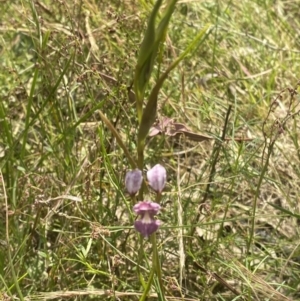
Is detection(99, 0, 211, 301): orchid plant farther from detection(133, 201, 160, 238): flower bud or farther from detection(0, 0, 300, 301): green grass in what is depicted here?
detection(0, 0, 300, 301): green grass

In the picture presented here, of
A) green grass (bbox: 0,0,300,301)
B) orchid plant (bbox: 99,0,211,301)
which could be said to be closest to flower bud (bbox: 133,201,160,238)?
orchid plant (bbox: 99,0,211,301)

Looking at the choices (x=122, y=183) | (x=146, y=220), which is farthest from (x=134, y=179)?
(x=122, y=183)

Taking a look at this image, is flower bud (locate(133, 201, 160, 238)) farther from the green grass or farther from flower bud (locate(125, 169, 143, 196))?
the green grass

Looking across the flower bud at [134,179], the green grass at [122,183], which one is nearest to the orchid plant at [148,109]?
the flower bud at [134,179]

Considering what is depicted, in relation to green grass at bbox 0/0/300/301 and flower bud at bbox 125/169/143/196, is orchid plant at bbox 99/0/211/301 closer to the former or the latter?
flower bud at bbox 125/169/143/196

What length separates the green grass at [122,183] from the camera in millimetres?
1479

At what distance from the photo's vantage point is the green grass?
1.48 metres

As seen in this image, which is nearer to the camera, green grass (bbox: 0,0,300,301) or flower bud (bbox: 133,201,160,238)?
flower bud (bbox: 133,201,160,238)

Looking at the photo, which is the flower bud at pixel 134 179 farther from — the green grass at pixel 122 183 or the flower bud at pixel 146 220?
the green grass at pixel 122 183

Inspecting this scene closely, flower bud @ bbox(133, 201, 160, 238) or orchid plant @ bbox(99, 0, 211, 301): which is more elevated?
orchid plant @ bbox(99, 0, 211, 301)

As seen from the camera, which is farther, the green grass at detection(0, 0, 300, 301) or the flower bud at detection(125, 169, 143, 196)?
the green grass at detection(0, 0, 300, 301)

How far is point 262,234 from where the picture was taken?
5.77 ft

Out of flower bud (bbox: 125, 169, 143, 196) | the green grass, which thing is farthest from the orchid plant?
the green grass

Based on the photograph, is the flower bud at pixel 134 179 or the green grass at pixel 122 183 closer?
the flower bud at pixel 134 179
